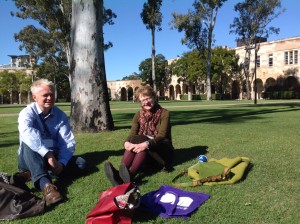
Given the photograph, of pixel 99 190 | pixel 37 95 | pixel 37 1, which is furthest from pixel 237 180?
pixel 37 1

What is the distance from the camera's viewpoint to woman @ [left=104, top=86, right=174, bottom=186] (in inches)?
161

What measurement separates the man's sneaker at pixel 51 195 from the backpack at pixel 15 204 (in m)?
0.21

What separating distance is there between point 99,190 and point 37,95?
1.28m

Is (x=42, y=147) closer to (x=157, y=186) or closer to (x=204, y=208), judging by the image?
(x=157, y=186)

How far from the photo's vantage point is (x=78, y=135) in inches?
315

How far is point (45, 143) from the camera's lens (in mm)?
4062

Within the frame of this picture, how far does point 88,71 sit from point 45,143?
4.45 m

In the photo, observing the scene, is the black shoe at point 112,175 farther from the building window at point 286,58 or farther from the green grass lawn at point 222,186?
the building window at point 286,58

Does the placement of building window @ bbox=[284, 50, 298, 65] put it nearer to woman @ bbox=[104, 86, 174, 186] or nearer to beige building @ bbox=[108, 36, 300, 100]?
beige building @ bbox=[108, 36, 300, 100]

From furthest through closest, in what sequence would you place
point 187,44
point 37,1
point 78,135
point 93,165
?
point 187,44 < point 37,1 < point 78,135 < point 93,165

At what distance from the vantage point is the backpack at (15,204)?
9.90 ft

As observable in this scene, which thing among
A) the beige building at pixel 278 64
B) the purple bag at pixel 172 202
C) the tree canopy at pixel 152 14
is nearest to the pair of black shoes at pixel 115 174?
the purple bag at pixel 172 202

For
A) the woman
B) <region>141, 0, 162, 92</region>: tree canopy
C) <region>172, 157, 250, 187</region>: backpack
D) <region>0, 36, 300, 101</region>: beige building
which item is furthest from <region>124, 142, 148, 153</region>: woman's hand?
<region>0, 36, 300, 101</region>: beige building

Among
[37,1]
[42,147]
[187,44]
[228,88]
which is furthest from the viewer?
[228,88]
